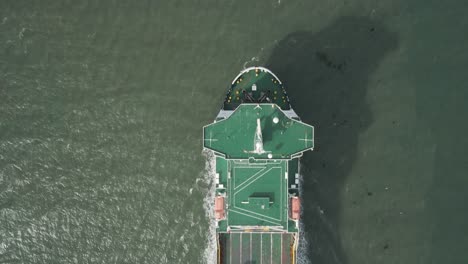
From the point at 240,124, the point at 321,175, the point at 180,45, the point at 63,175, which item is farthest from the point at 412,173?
the point at 63,175

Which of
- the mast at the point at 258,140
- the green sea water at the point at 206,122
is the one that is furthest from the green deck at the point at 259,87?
the mast at the point at 258,140

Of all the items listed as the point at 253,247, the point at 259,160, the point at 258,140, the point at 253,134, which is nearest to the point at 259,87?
the point at 253,134

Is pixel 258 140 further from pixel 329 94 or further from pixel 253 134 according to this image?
pixel 329 94

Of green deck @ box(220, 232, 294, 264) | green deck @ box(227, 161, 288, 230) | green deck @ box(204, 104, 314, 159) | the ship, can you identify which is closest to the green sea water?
green deck @ box(220, 232, 294, 264)

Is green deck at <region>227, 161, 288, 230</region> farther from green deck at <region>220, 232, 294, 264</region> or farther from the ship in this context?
green deck at <region>220, 232, 294, 264</region>

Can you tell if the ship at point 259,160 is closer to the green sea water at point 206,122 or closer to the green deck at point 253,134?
the green deck at point 253,134
